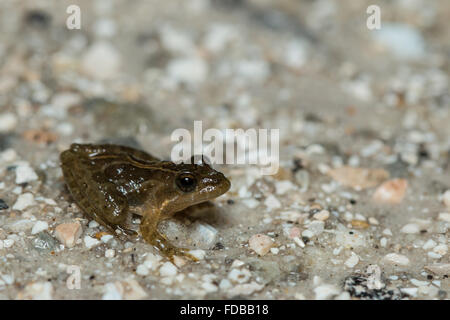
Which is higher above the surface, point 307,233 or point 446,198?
point 446,198

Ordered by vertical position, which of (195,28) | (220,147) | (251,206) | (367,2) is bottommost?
(251,206)

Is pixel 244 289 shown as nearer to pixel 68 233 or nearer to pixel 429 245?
pixel 68 233

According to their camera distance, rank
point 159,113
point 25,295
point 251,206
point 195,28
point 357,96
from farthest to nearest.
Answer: point 195,28
point 357,96
point 159,113
point 251,206
point 25,295

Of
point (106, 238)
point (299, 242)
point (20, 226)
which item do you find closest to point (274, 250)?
point (299, 242)

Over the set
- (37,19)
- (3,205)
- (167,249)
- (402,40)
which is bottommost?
(167,249)

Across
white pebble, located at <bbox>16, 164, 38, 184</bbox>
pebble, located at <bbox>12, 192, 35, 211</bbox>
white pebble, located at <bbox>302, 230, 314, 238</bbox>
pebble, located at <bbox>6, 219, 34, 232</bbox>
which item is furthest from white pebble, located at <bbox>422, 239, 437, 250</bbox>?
white pebble, located at <bbox>16, 164, 38, 184</bbox>
